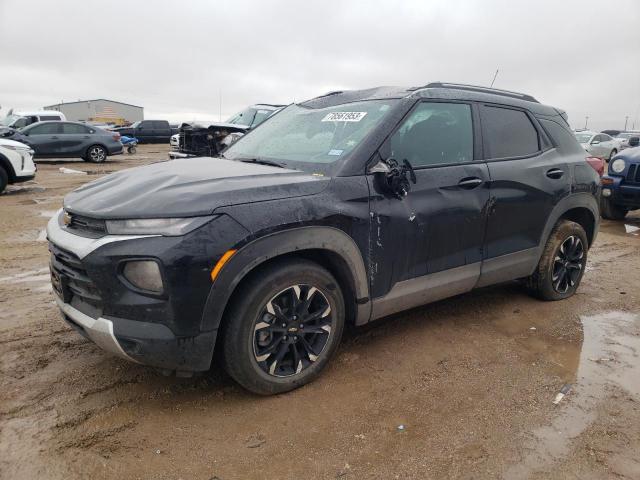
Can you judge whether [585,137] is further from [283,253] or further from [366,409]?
[283,253]

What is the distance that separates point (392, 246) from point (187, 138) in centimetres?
852

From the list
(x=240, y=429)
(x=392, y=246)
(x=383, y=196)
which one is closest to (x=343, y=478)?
(x=240, y=429)

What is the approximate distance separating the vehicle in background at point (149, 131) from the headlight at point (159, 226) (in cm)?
3067

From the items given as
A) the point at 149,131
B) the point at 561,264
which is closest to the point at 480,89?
the point at 561,264

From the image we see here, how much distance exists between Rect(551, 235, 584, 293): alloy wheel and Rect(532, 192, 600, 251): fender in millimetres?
280

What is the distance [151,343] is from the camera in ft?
7.72

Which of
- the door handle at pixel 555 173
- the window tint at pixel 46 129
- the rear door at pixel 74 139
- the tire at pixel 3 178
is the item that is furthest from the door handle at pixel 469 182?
the window tint at pixel 46 129

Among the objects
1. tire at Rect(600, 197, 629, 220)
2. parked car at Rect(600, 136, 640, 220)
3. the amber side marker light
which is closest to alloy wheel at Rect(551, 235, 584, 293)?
the amber side marker light

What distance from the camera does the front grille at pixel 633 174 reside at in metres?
7.79

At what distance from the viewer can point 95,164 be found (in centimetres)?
1773

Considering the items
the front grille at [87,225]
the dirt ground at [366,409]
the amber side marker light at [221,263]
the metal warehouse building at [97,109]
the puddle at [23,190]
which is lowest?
the puddle at [23,190]

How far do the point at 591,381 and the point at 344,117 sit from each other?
241 centimetres

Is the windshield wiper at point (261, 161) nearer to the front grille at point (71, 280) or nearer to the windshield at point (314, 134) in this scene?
the windshield at point (314, 134)

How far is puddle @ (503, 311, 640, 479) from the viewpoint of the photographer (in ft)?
7.72
